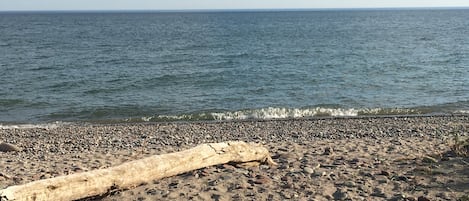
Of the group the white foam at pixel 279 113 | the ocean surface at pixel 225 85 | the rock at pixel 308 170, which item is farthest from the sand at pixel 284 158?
the ocean surface at pixel 225 85

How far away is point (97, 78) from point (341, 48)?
953 inches

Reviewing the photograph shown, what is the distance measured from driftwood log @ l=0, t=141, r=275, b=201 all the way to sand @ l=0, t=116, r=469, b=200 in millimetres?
181

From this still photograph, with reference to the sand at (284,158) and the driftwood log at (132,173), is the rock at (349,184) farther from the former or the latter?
the driftwood log at (132,173)

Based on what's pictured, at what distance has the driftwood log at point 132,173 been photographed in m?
5.95

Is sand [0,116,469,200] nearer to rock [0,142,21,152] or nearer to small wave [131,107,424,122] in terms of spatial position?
rock [0,142,21,152]

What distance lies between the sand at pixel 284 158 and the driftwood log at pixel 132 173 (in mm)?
181

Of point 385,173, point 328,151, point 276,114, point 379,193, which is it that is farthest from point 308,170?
point 276,114

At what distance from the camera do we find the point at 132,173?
6996 mm

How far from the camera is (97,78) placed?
86.8 feet

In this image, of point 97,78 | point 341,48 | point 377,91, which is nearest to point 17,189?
point 377,91

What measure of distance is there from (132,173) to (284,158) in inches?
134

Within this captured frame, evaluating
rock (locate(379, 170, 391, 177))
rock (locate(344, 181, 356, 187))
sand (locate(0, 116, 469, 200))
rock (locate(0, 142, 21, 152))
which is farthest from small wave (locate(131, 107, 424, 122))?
rock (locate(344, 181, 356, 187))

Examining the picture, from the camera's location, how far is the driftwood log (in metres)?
5.95

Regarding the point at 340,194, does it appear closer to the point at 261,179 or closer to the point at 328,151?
the point at 261,179
